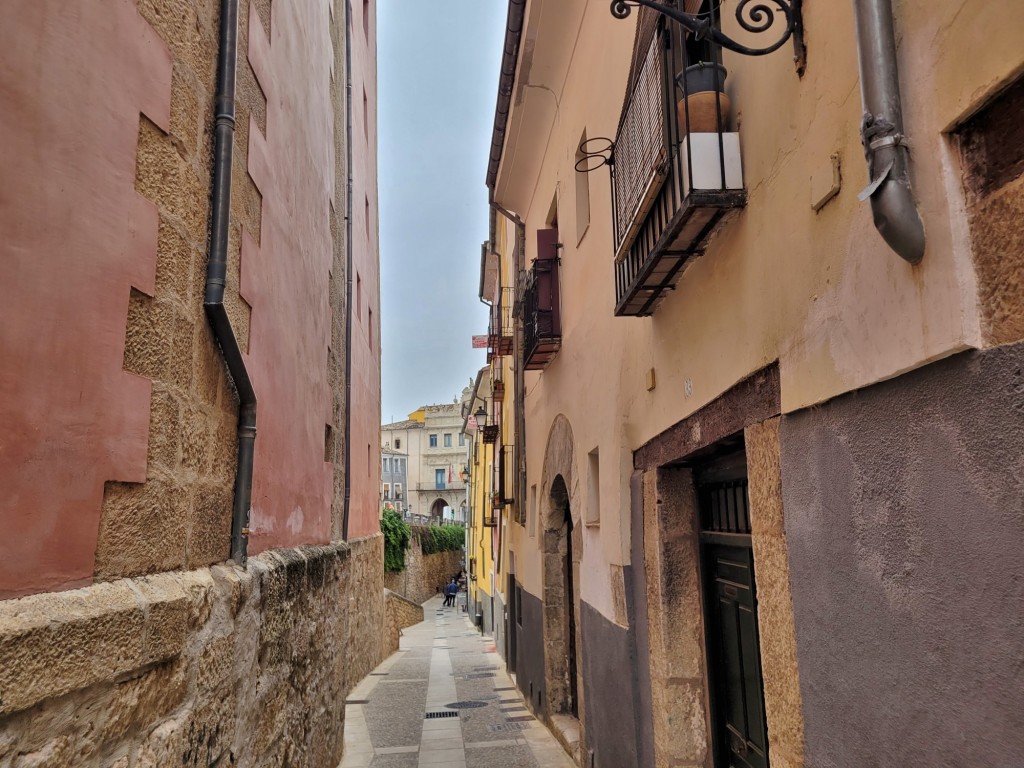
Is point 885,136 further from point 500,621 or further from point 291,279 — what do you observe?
point 500,621

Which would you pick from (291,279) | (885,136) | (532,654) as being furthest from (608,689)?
(885,136)

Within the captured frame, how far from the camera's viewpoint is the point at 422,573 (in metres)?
35.7

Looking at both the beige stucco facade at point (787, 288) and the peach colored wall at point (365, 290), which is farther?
the peach colored wall at point (365, 290)

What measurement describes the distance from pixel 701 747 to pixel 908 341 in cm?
297

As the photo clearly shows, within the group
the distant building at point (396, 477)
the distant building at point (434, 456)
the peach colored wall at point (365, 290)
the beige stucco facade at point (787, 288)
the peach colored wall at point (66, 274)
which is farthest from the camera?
the distant building at point (434, 456)

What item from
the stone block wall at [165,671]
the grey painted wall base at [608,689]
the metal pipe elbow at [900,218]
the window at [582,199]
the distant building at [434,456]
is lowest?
the grey painted wall base at [608,689]

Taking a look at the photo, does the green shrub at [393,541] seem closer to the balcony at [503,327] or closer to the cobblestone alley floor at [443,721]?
the cobblestone alley floor at [443,721]

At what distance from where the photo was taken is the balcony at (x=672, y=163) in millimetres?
3002

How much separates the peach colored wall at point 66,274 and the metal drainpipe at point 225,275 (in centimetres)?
53

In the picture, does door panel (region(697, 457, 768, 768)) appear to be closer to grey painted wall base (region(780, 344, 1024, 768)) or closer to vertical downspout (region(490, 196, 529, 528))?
grey painted wall base (region(780, 344, 1024, 768))


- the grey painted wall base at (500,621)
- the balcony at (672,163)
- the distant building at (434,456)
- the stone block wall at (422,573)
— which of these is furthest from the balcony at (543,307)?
the distant building at (434,456)

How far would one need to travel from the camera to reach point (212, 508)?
3.45 meters

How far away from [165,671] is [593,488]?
154 inches

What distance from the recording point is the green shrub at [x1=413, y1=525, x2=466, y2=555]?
3618cm
